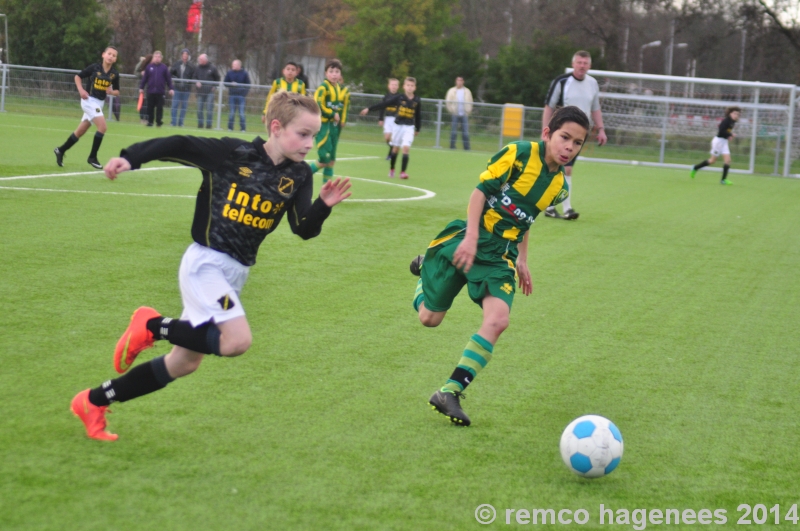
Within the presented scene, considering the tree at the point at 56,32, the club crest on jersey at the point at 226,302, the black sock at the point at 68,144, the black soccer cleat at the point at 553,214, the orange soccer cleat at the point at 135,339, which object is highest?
the tree at the point at 56,32

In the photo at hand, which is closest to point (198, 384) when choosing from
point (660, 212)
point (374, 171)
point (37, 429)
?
point (37, 429)

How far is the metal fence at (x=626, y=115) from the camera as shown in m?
24.4

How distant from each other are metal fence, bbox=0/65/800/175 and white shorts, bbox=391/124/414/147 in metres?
10.0

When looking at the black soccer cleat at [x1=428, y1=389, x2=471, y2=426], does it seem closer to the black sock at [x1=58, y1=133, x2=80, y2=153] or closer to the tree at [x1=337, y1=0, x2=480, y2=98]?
the black sock at [x1=58, y1=133, x2=80, y2=153]

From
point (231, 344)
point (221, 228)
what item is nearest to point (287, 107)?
point (221, 228)

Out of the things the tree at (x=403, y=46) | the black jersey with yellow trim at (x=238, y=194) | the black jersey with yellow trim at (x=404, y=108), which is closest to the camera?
the black jersey with yellow trim at (x=238, y=194)

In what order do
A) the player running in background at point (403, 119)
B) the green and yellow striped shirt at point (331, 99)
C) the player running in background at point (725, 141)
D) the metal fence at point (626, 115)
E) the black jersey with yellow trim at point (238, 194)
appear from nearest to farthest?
the black jersey with yellow trim at point (238, 194), the green and yellow striped shirt at point (331, 99), the player running in background at point (403, 119), the player running in background at point (725, 141), the metal fence at point (626, 115)

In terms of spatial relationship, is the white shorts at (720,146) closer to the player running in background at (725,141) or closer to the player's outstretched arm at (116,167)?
the player running in background at (725,141)

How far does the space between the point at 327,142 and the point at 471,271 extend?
8.62 meters

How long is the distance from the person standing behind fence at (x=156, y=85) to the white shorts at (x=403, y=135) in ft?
29.6

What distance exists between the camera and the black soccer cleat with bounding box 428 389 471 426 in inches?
157

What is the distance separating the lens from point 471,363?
419cm

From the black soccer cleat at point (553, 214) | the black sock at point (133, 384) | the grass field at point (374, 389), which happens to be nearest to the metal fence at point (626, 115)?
the black soccer cleat at point (553, 214)

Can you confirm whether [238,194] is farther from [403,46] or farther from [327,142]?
[403,46]
